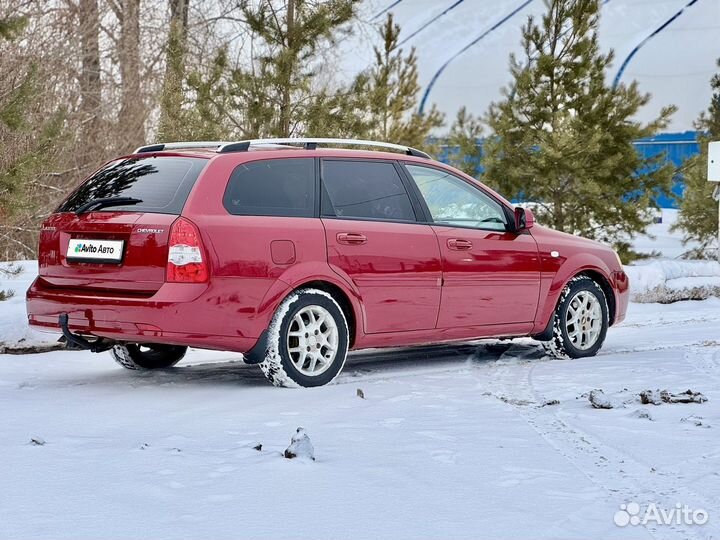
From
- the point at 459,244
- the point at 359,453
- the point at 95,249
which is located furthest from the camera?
the point at 459,244

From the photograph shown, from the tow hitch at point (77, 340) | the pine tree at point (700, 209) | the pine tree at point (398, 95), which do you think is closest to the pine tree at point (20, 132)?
the tow hitch at point (77, 340)

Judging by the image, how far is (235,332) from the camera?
7.20 m

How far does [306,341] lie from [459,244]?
4.96 feet

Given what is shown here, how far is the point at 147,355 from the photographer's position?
873cm

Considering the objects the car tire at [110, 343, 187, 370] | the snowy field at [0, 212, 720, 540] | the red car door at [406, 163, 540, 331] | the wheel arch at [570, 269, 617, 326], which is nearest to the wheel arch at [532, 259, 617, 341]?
the wheel arch at [570, 269, 617, 326]

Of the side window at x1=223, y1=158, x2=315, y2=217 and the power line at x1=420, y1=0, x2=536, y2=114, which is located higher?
the power line at x1=420, y1=0, x2=536, y2=114

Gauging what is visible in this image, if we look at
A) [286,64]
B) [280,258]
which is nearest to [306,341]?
[280,258]

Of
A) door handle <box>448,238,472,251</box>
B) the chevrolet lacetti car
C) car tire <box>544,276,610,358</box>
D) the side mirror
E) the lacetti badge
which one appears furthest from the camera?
car tire <box>544,276,610,358</box>

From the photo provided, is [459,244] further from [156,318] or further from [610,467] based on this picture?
[610,467]

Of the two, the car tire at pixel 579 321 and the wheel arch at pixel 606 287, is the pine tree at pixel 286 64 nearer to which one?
A: the wheel arch at pixel 606 287

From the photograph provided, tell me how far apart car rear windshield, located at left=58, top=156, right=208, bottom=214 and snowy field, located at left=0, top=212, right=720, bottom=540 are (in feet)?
3.85

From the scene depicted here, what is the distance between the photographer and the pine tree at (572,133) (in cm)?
1898

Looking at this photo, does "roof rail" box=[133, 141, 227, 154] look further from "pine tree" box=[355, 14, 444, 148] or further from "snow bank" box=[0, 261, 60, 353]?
"pine tree" box=[355, 14, 444, 148]

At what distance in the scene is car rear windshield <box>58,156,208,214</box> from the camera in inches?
286
